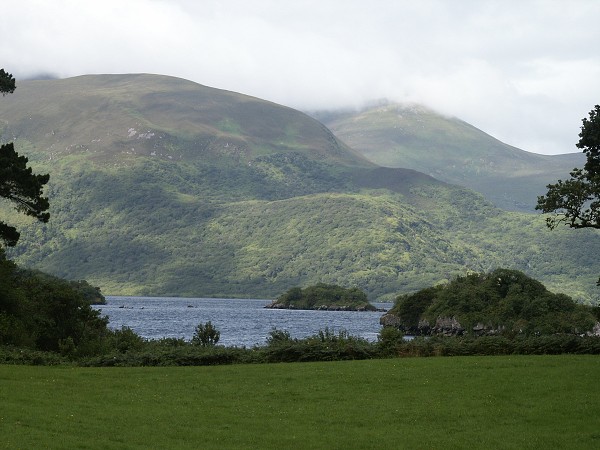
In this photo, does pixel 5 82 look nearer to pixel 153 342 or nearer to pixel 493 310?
pixel 153 342

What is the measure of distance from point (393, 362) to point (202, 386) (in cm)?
983

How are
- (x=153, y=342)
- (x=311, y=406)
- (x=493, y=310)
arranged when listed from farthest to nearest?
1. (x=493, y=310)
2. (x=153, y=342)
3. (x=311, y=406)

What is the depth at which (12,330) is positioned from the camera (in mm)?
47062

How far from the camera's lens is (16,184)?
4644 centimetres

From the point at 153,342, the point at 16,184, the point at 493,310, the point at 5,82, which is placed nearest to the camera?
the point at 16,184

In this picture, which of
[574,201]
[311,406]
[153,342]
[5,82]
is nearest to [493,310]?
[153,342]

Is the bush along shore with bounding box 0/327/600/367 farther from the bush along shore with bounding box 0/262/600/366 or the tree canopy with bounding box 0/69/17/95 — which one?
the tree canopy with bounding box 0/69/17/95

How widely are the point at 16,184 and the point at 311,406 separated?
2487 centimetres

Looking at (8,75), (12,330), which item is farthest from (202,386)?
(8,75)

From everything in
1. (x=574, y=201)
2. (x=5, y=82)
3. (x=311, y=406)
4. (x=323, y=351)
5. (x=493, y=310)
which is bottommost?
(x=493, y=310)

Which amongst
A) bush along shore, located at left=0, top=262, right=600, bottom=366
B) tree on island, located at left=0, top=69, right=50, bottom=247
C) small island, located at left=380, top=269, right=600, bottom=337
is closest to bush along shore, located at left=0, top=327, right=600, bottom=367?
bush along shore, located at left=0, top=262, right=600, bottom=366

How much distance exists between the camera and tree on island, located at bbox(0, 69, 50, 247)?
4584 centimetres

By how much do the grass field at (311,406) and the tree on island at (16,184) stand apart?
548 inches

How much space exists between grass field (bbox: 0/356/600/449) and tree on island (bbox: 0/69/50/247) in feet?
45.7
